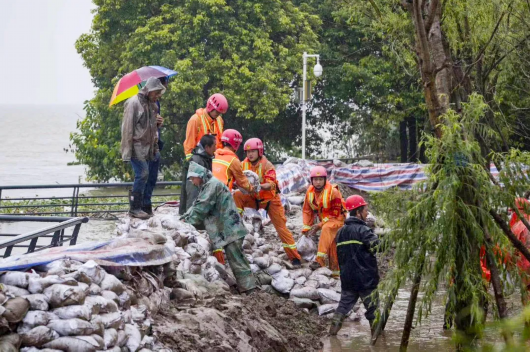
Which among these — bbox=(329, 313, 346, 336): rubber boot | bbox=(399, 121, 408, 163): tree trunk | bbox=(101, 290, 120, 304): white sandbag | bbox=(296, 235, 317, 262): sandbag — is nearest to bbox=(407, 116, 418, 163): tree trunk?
bbox=(399, 121, 408, 163): tree trunk

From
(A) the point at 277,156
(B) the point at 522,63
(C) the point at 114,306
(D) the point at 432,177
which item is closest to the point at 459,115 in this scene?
(D) the point at 432,177

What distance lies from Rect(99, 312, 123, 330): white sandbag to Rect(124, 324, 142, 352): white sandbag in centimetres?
9

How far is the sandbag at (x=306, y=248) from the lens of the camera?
12.2 metres

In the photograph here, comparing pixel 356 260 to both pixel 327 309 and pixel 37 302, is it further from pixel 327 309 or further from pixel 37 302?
pixel 37 302

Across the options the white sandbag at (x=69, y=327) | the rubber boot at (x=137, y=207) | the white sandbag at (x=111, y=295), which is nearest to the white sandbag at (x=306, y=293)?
the rubber boot at (x=137, y=207)

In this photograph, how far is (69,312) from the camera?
5.81 metres

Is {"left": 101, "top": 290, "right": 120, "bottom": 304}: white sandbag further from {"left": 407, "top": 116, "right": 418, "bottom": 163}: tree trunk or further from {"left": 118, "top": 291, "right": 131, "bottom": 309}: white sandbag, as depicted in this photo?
{"left": 407, "top": 116, "right": 418, "bottom": 163}: tree trunk

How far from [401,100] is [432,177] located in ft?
76.7

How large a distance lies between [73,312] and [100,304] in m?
0.37

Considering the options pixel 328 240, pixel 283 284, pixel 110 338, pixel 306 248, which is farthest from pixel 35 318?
pixel 306 248

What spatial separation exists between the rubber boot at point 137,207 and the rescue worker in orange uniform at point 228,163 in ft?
3.77

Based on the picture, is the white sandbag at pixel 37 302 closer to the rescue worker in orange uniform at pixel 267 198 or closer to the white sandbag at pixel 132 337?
the white sandbag at pixel 132 337

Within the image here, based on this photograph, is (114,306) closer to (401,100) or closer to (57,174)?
(401,100)

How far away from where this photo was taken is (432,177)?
702 centimetres
